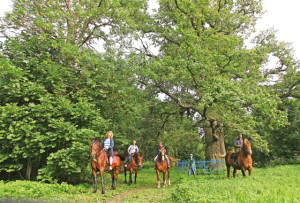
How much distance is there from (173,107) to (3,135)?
13.8 meters

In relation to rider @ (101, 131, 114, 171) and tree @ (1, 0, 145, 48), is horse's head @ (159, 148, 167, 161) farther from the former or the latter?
tree @ (1, 0, 145, 48)

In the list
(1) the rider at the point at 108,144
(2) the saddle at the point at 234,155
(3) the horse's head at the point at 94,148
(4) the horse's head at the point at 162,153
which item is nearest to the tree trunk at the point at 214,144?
(2) the saddle at the point at 234,155

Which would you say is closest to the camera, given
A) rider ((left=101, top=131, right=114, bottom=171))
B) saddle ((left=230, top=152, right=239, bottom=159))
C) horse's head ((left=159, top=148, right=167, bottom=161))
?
rider ((left=101, top=131, right=114, bottom=171))

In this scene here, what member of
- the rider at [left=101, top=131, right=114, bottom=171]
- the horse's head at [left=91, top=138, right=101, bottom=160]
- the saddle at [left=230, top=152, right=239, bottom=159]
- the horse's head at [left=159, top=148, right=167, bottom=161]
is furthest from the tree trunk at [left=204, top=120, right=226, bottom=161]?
the horse's head at [left=91, top=138, right=101, bottom=160]

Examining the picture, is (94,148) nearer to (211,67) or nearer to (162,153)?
(162,153)

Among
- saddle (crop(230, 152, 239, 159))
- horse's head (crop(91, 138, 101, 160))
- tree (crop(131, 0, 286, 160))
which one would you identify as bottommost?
saddle (crop(230, 152, 239, 159))


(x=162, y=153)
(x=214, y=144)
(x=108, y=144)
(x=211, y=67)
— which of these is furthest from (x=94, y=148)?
(x=214, y=144)

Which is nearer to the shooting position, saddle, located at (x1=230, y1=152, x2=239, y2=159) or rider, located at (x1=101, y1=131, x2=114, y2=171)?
rider, located at (x1=101, y1=131, x2=114, y2=171)

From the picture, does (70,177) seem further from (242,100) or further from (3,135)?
(242,100)

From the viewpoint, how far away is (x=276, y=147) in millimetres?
24203

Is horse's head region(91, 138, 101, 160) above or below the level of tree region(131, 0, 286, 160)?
below

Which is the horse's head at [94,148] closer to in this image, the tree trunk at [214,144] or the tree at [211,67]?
the tree at [211,67]

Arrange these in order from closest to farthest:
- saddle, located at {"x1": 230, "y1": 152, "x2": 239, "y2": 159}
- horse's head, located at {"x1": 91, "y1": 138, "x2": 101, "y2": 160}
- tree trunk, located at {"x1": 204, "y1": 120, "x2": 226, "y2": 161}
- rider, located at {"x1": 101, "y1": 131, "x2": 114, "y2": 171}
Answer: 1. horse's head, located at {"x1": 91, "y1": 138, "x2": 101, "y2": 160}
2. rider, located at {"x1": 101, "y1": 131, "x2": 114, "y2": 171}
3. saddle, located at {"x1": 230, "y1": 152, "x2": 239, "y2": 159}
4. tree trunk, located at {"x1": 204, "y1": 120, "x2": 226, "y2": 161}

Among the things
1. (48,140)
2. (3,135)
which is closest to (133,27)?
(48,140)
